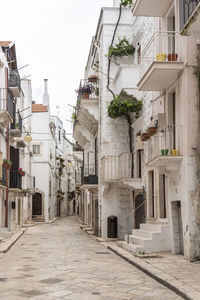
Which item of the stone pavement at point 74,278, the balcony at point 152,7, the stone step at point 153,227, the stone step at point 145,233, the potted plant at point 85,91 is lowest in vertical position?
the stone pavement at point 74,278

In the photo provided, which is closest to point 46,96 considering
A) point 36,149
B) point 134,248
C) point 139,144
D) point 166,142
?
point 36,149

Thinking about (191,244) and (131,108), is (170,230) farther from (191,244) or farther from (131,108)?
(131,108)

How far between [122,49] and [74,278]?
14.3 meters

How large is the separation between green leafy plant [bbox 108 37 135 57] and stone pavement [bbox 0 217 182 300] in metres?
10.6

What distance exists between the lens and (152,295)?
328 inches

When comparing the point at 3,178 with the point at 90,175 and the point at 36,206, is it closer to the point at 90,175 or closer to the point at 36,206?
the point at 90,175

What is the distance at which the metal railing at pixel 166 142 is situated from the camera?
13.1 meters

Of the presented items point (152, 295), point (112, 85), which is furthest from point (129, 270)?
point (112, 85)

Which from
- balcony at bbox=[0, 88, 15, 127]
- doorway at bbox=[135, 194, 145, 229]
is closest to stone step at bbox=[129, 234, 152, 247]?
doorway at bbox=[135, 194, 145, 229]

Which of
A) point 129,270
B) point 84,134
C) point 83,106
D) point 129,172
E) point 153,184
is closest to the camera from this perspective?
point 129,270

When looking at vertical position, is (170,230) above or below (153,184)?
below

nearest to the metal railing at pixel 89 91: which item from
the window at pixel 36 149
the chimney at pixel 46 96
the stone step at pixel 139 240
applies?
the stone step at pixel 139 240

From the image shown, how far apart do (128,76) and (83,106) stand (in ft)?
15.2

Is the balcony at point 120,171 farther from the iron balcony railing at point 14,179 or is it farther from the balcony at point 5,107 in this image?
the iron balcony railing at point 14,179
